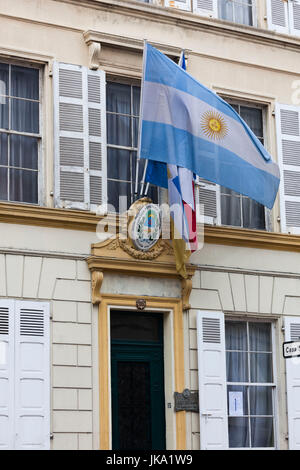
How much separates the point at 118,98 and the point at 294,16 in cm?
416

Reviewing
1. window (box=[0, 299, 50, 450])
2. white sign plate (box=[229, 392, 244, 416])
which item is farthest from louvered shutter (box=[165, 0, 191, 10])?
white sign plate (box=[229, 392, 244, 416])

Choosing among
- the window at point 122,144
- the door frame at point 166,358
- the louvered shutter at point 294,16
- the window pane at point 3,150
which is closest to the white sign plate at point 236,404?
the door frame at point 166,358

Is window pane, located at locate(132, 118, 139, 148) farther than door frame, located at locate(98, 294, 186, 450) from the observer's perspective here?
Yes

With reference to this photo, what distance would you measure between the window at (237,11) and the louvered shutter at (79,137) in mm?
3179

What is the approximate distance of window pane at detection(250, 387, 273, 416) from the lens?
752 inches

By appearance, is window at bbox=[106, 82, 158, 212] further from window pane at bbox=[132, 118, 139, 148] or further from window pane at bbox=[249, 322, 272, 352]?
window pane at bbox=[249, 322, 272, 352]

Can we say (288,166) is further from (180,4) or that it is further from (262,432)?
(262,432)

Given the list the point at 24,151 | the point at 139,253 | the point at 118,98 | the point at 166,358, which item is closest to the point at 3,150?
the point at 24,151

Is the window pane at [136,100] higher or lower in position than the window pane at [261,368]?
higher

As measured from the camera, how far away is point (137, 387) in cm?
1816

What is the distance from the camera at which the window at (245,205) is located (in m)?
19.6

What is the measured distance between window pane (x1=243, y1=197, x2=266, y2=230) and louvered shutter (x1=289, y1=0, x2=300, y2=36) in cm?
328

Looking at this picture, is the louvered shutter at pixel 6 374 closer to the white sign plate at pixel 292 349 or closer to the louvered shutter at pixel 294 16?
the white sign plate at pixel 292 349
